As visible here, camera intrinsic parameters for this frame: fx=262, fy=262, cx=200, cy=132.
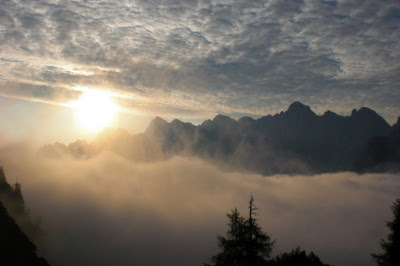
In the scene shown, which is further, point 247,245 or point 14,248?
point 14,248

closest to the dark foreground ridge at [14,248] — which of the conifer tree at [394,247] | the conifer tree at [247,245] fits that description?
the conifer tree at [247,245]

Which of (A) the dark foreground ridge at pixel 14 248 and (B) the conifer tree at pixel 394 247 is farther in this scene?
(A) the dark foreground ridge at pixel 14 248

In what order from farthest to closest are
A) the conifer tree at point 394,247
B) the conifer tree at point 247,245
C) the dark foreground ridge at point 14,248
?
the dark foreground ridge at point 14,248 < the conifer tree at point 394,247 < the conifer tree at point 247,245

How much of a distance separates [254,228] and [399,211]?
940 inches

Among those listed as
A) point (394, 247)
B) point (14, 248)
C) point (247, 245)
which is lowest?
point (14, 248)

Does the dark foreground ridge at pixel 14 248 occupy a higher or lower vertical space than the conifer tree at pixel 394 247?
lower

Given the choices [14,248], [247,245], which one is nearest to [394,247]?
[247,245]

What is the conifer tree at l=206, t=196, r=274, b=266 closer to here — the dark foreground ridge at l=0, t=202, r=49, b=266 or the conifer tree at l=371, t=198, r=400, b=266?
the conifer tree at l=371, t=198, r=400, b=266

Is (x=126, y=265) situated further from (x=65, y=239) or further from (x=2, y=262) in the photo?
(x=2, y=262)

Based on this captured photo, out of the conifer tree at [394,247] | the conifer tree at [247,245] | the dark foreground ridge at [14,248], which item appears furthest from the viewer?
the dark foreground ridge at [14,248]

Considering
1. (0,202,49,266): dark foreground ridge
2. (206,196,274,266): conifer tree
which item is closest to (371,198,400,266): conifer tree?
(206,196,274,266): conifer tree

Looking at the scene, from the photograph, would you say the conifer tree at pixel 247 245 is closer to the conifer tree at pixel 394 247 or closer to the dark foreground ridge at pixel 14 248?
the conifer tree at pixel 394 247

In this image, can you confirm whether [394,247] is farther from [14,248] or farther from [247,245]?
[14,248]

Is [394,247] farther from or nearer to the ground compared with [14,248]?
farther from the ground
